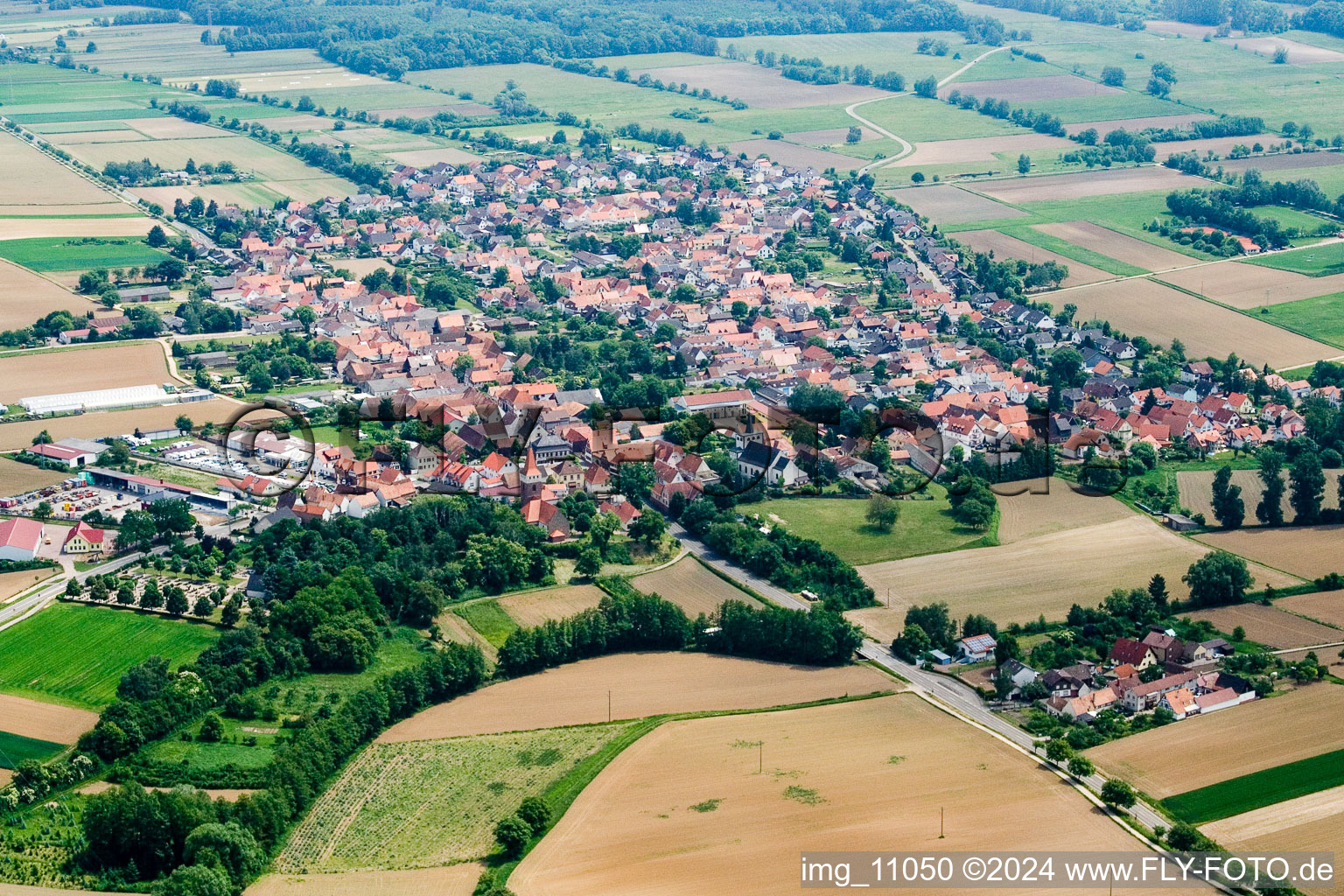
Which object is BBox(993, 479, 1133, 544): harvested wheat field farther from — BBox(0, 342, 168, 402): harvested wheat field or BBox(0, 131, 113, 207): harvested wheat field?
BBox(0, 131, 113, 207): harvested wheat field

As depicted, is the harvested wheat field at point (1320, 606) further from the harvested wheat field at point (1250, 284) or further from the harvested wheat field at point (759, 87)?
the harvested wheat field at point (759, 87)

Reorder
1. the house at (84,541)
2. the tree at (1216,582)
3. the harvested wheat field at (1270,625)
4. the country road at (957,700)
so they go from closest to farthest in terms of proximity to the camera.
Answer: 1. the country road at (957,700)
2. the harvested wheat field at (1270,625)
3. the tree at (1216,582)
4. the house at (84,541)

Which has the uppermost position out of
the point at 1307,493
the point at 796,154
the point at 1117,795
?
the point at 796,154

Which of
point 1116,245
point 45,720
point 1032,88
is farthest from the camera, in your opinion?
point 1032,88

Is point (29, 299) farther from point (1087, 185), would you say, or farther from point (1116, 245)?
point (1087, 185)

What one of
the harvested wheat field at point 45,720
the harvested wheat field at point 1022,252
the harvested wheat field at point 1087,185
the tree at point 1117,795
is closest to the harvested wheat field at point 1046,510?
the tree at point 1117,795

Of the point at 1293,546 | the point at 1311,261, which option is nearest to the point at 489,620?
the point at 1293,546
